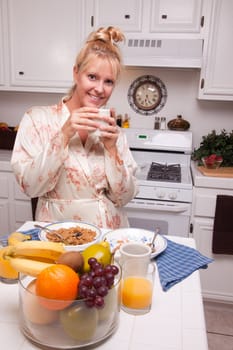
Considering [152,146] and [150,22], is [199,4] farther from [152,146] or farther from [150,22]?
[152,146]

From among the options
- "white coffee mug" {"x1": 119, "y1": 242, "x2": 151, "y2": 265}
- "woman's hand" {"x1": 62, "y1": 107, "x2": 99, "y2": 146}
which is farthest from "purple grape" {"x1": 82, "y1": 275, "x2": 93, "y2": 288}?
"woman's hand" {"x1": 62, "y1": 107, "x2": 99, "y2": 146}

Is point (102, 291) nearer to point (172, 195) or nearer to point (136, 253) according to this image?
point (136, 253)

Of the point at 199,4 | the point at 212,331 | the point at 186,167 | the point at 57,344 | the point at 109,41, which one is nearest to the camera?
the point at 57,344

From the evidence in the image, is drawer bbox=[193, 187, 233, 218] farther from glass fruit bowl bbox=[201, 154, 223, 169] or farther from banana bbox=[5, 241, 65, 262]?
banana bbox=[5, 241, 65, 262]

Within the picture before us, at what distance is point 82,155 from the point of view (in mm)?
1387

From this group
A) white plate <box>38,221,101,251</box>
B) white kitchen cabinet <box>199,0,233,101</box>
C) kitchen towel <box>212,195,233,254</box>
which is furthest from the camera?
white kitchen cabinet <box>199,0,233,101</box>

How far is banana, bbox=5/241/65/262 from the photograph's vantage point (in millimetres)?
720

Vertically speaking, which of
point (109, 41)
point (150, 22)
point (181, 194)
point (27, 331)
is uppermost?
point (150, 22)

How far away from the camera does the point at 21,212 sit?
103 inches

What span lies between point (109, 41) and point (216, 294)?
6.05 feet

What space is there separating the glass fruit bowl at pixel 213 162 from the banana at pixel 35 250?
178 centimetres

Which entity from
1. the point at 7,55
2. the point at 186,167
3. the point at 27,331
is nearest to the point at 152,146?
the point at 186,167

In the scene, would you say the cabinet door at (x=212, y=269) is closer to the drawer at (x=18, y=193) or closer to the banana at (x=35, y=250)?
the drawer at (x=18, y=193)

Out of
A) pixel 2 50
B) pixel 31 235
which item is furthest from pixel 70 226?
pixel 2 50
